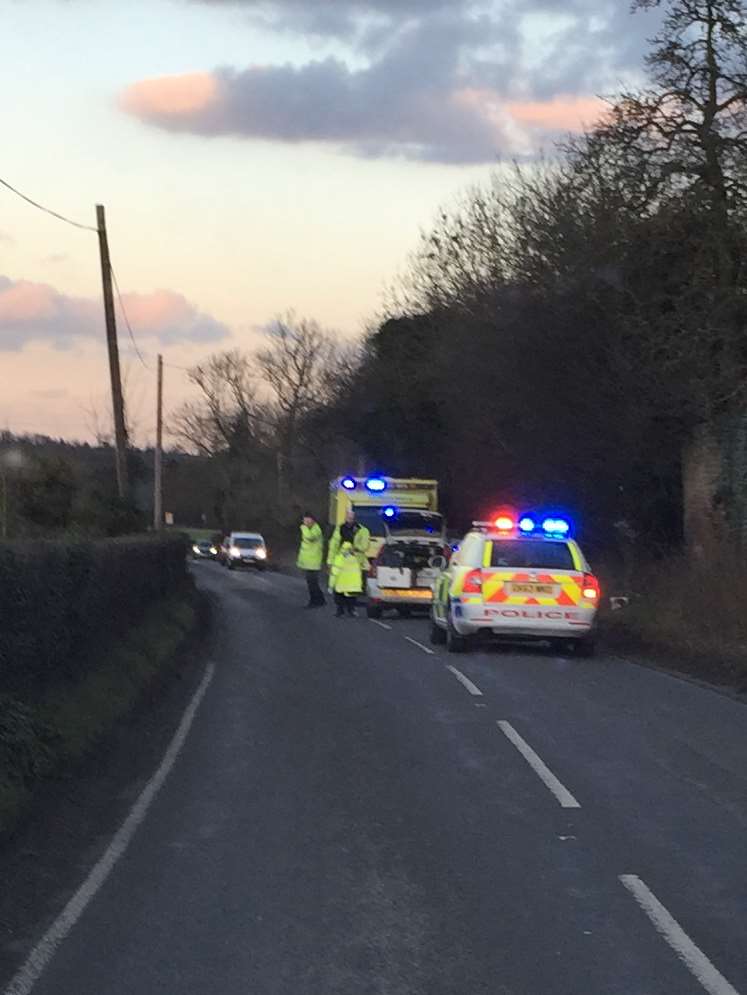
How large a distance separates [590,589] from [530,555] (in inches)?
38.6

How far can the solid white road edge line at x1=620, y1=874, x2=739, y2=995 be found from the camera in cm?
602

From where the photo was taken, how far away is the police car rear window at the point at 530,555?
20.6 m

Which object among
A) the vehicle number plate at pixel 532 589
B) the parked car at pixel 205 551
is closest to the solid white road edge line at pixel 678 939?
the vehicle number plate at pixel 532 589

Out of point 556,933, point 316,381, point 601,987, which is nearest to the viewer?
point 601,987

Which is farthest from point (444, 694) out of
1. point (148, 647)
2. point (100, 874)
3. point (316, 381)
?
point (316, 381)

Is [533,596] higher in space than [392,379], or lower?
lower

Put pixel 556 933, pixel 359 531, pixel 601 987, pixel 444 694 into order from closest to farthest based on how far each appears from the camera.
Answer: pixel 601 987
pixel 556 933
pixel 444 694
pixel 359 531

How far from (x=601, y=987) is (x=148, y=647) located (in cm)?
1235

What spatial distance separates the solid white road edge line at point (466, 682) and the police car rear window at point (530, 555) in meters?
2.40

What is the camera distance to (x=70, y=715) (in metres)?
11.9

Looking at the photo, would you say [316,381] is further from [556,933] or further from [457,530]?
[556,933]

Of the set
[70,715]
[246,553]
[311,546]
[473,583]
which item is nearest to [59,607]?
[70,715]

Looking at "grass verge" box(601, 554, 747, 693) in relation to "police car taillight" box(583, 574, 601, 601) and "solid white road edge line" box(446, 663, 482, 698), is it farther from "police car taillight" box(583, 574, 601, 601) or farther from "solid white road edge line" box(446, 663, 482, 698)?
"solid white road edge line" box(446, 663, 482, 698)

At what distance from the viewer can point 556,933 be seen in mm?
6727
